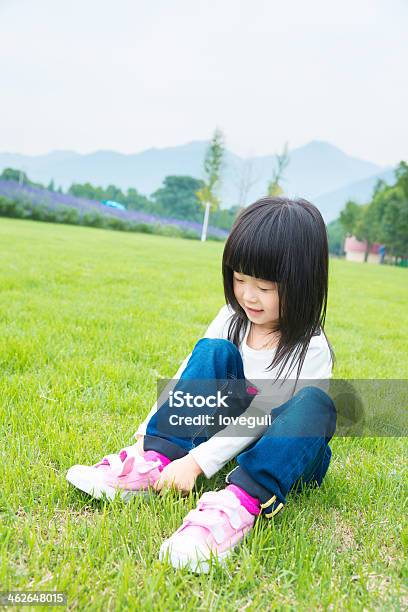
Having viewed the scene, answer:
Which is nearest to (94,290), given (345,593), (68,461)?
(68,461)

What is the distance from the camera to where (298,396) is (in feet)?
4.71

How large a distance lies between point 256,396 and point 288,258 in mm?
457

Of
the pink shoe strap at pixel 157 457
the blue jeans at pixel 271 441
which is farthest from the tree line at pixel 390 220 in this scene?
the pink shoe strap at pixel 157 457

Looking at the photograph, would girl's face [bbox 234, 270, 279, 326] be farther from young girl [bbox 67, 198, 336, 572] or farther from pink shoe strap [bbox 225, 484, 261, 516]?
pink shoe strap [bbox 225, 484, 261, 516]

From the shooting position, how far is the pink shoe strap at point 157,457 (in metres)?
1.48

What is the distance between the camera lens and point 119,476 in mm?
1420

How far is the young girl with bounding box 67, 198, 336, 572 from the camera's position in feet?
4.39

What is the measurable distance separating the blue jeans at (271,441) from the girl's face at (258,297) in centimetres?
13

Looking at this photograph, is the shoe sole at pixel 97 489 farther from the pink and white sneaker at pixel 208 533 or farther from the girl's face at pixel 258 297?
the girl's face at pixel 258 297

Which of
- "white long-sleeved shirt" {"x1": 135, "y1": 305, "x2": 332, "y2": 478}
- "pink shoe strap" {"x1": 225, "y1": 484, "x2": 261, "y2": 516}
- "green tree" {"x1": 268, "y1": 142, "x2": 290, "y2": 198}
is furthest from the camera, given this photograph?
"green tree" {"x1": 268, "y1": 142, "x2": 290, "y2": 198}

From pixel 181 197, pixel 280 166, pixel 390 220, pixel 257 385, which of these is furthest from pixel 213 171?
pixel 257 385

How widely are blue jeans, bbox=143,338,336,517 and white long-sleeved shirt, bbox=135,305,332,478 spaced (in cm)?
A: 7

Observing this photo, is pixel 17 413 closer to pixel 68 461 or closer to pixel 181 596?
pixel 68 461

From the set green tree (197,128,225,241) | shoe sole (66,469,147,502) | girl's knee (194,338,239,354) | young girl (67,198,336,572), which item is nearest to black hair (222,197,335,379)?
young girl (67,198,336,572)
